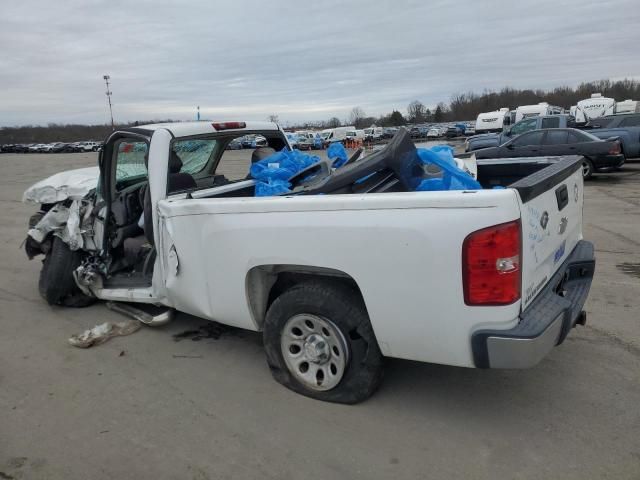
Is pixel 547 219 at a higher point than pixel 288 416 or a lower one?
higher

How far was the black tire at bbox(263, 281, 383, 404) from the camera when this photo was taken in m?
3.06

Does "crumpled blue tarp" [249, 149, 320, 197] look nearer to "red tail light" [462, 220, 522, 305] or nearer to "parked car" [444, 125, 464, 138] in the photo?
"red tail light" [462, 220, 522, 305]

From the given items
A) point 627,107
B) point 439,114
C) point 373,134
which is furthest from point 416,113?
point 627,107

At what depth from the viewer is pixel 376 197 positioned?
9.01ft

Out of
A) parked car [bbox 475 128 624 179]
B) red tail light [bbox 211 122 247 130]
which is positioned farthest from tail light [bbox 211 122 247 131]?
parked car [bbox 475 128 624 179]

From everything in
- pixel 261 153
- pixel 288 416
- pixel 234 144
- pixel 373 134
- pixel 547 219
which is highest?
pixel 234 144

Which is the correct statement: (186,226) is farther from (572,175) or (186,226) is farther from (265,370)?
(572,175)

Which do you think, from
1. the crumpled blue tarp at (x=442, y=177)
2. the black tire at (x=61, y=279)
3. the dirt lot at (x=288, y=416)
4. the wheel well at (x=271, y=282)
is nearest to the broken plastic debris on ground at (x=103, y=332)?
the dirt lot at (x=288, y=416)

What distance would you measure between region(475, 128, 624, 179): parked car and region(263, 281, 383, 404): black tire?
11.6 m

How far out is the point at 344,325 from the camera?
121 inches

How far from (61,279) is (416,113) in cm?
10380

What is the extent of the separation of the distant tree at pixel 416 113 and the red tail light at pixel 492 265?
4029 inches

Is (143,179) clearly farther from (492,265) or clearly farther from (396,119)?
(396,119)

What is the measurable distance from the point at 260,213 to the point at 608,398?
8.05ft
